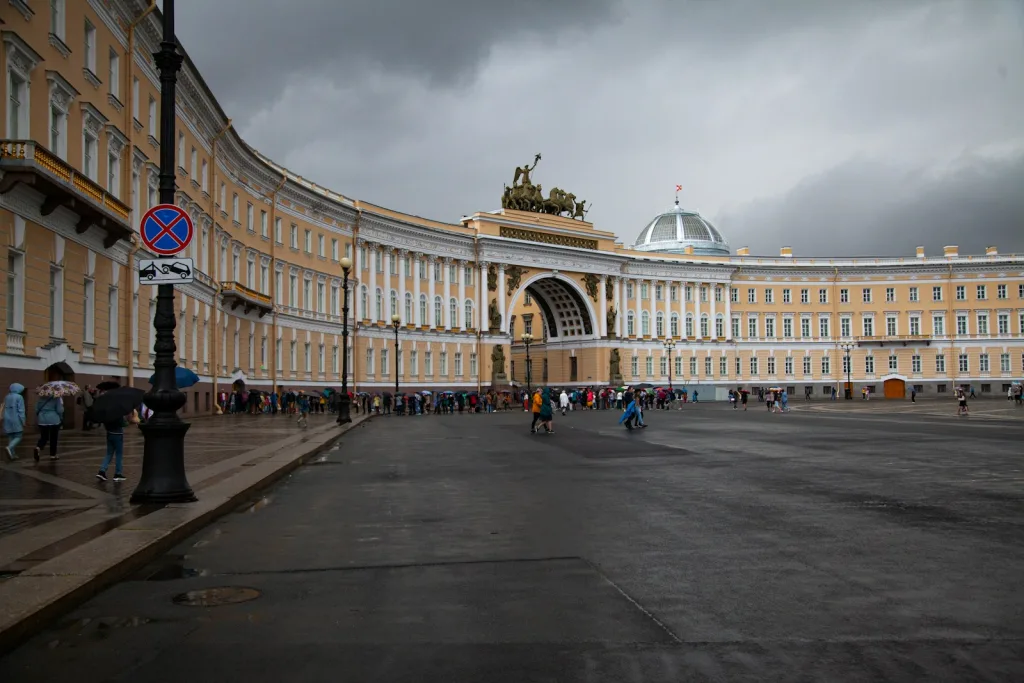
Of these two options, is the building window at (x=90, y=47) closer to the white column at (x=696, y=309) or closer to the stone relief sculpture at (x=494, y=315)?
the stone relief sculpture at (x=494, y=315)

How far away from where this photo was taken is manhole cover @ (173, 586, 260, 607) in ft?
22.6

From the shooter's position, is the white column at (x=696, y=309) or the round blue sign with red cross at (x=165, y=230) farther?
the white column at (x=696, y=309)

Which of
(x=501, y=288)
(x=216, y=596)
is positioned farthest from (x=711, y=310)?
(x=216, y=596)

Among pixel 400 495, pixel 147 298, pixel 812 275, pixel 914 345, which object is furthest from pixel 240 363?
pixel 914 345

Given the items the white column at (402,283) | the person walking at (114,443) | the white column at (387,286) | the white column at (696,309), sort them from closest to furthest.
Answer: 1. the person walking at (114,443)
2. the white column at (387,286)
3. the white column at (402,283)
4. the white column at (696,309)

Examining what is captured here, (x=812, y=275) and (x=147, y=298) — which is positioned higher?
(x=812, y=275)

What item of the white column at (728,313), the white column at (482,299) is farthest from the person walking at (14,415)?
the white column at (728,313)

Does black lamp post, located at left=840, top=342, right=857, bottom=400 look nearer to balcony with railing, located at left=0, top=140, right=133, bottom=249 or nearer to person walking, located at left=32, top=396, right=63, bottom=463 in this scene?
balcony with railing, located at left=0, top=140, right=133, bottom=249

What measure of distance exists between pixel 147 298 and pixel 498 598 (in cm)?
3255

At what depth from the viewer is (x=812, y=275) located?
343 feet

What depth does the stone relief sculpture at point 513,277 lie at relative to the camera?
8688cm

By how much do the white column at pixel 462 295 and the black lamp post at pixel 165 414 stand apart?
70.8 metres

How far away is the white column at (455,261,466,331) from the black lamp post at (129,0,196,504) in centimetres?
7077

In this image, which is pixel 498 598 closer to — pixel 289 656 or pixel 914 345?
pixel 289 656
